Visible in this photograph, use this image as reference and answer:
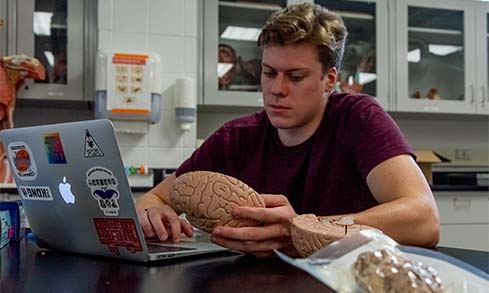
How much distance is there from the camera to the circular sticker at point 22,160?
829mm

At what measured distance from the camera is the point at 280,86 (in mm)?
1137

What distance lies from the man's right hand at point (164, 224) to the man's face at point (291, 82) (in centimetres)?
35

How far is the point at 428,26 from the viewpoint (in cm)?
327

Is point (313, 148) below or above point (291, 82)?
below

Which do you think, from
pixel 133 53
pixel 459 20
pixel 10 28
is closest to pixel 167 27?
pixel 133 53

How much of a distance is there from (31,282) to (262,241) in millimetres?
324

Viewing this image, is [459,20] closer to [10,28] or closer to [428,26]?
[428,26]

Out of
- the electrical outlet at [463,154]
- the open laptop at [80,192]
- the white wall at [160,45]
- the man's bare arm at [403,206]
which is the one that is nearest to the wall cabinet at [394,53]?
the white wall at [160,45]

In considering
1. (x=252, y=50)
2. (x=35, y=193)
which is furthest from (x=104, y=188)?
(x=252, y=50)

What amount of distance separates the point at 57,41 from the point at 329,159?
1.90 m

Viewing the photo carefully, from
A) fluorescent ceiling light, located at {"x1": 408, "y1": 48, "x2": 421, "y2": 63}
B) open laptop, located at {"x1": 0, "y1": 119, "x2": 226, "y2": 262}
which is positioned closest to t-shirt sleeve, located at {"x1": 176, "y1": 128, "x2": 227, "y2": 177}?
open laptop, located at {"x1": 0, "y1": 119, "x2": 226, "y2": 262}

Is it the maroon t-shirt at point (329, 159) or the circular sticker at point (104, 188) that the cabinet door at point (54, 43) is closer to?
the maroon t-shirt at point (329, 159)

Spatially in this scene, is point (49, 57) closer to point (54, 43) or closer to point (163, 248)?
point (54, 43)

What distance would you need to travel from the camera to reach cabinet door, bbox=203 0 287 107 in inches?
109
